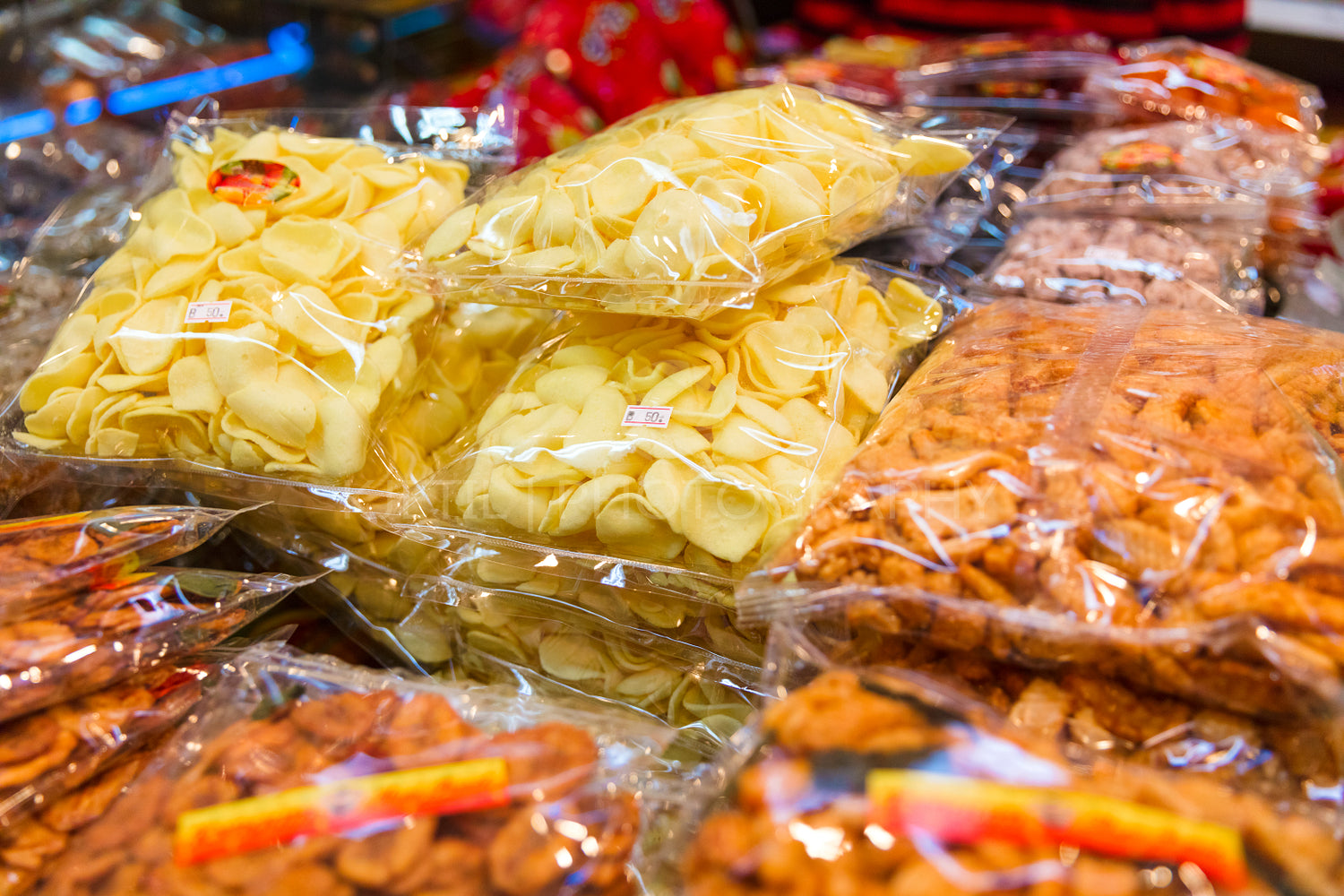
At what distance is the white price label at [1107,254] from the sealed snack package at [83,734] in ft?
3.68

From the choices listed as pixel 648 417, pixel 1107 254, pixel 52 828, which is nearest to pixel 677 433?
pixel 648 417

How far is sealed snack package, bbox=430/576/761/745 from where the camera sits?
0.86 m

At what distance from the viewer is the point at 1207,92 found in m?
1.52

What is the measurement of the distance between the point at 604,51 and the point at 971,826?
180cm

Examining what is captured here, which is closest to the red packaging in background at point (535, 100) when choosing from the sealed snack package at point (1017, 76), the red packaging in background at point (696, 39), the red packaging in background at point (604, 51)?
the red packaging in background at point (604, 51)

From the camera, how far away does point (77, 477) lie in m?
0.97

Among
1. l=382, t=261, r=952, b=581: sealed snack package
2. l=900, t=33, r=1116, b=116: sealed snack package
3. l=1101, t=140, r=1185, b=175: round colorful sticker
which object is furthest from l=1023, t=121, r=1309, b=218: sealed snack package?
l=382, t=261, r=952, b=581: sealed snack package

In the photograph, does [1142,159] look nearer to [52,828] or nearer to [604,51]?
[604,51]

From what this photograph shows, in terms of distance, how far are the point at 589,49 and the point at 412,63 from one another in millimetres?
824

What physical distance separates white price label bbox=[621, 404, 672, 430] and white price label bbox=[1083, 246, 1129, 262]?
670mm

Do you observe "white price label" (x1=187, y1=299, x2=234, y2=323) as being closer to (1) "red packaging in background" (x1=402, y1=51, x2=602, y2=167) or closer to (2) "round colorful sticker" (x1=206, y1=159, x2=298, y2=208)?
(2) "round colorful sticker" (x1=206, y1=159, x2=298, y2=208)

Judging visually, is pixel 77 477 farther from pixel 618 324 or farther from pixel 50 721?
pixel 618 324

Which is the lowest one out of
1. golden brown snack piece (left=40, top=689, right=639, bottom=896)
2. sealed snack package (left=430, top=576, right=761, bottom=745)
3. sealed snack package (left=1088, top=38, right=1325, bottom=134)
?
sealed snack package (left=430, top=576, right=761, bottom=745)

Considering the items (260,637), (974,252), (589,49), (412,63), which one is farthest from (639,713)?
(412,63)
